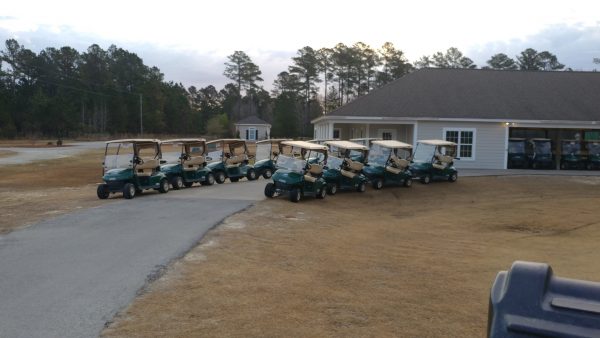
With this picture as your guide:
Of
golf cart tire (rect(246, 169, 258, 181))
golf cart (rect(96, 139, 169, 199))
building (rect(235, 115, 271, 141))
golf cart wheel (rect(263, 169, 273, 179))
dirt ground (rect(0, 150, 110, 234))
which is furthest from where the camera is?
building (rect(235, 115, 271, 141))

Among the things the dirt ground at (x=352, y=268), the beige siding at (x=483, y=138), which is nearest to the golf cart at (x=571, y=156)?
the beige siding at (x=483, y=138)

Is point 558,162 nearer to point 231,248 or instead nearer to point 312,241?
point 312,241

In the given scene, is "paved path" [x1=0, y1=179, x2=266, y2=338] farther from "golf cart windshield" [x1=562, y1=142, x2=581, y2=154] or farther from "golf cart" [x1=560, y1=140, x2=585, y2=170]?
"golf cart windshield" [x1=562, y1=142, x2=581, y2=154]

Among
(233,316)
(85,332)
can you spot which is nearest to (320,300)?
(233,316)

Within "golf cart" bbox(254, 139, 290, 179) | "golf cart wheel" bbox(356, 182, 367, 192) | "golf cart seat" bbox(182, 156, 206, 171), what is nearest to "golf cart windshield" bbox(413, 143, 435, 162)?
"golf cart wheel" bbox(356, 182, 367, 192)

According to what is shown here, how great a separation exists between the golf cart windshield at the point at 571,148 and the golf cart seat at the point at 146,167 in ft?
80.1

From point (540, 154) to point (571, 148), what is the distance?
2347 millimetres

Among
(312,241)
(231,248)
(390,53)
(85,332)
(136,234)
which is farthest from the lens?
(390,53)

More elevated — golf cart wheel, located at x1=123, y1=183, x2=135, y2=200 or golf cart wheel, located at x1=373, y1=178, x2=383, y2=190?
golf cart wheel, located at x1=123, y1=183, x2=135, y2=200

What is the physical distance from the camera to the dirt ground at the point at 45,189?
14600mm

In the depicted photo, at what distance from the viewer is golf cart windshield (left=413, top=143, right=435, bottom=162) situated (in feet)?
82.9

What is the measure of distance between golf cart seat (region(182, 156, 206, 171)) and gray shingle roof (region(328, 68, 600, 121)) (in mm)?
11177

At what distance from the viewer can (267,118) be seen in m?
94.2

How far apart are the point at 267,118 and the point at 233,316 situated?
292ft
